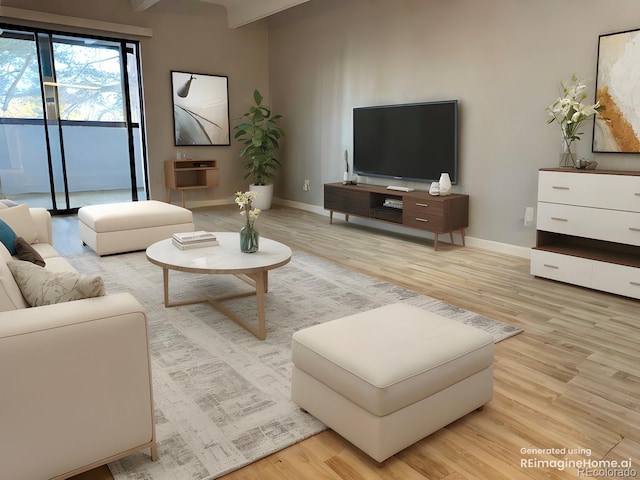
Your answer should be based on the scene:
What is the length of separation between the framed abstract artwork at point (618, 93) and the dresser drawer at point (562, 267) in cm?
92

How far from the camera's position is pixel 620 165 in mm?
3857

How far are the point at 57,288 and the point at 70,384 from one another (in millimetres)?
348

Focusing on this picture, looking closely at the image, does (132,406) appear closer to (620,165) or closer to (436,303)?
(436,303)

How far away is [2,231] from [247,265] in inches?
52.0

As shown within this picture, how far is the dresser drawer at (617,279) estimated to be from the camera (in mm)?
3420

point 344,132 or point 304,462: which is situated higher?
point 344,132

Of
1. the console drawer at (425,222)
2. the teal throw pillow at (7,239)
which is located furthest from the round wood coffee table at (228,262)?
the console drawer at (425,222)

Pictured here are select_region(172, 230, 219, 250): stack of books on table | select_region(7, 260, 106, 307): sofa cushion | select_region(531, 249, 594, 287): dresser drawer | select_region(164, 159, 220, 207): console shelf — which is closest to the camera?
select_region(7, 260, 106, 307): sofa cushion

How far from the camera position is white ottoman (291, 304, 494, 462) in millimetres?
1725

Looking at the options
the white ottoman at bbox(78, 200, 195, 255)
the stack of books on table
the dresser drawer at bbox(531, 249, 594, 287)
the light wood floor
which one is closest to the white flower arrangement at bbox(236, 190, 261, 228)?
the stack of books on table

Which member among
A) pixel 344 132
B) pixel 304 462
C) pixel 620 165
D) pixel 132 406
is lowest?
pixel 304 462

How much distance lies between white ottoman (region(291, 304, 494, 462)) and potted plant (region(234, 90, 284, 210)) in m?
5.57

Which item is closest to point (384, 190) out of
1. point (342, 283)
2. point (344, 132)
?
point (344, 132)

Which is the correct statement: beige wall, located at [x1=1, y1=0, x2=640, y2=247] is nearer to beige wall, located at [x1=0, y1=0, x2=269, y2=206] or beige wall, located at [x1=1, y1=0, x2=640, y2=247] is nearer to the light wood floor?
beige wall, located at [x1=0, y1=0, x2=269, y2=206]
